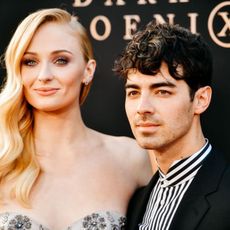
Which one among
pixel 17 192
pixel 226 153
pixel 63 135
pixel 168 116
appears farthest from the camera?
pixel 226 153

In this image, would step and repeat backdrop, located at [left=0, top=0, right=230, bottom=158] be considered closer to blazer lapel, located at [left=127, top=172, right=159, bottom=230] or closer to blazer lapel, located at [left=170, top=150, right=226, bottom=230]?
blazer lapel, located at [left=127, top=172, right=159, bottom=230]

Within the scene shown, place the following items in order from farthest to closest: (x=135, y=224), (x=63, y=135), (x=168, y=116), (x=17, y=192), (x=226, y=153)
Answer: (x=226, y=153) → (x=63, y=135) → (x=17, y=192) → (x=135, y=224) → (x=168, y=116)

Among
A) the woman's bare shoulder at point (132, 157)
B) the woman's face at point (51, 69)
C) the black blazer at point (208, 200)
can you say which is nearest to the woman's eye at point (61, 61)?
the woman's face at point (51, 69)

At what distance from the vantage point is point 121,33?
168 inches

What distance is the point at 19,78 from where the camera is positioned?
3500mm

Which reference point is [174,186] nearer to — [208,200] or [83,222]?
[208,200]

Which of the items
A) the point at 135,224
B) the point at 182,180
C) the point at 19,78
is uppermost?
the point at 19,78


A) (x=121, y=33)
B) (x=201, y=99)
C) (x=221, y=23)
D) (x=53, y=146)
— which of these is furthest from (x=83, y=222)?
(x=221, y=23)

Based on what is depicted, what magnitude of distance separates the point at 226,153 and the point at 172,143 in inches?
51.4

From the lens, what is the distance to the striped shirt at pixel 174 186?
9.42ft

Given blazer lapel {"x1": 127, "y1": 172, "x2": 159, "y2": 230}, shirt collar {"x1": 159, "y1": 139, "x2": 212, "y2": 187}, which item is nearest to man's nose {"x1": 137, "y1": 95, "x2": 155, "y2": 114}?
shirt collar {"x1": 159, "y1": 139, "x2": 212, "y2": 187}

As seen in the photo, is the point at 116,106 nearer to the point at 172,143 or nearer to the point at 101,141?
the point at 101,141

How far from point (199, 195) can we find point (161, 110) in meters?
0.39

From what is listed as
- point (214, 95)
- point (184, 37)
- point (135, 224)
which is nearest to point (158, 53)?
point (184, 37)
